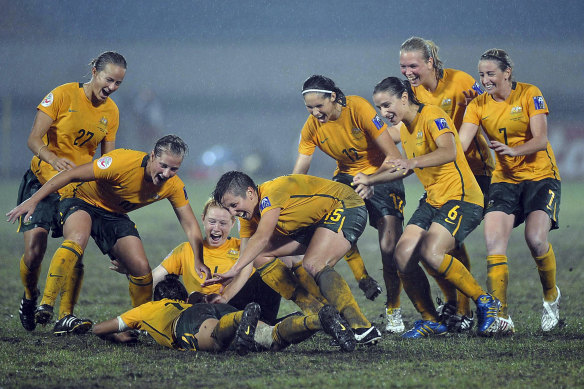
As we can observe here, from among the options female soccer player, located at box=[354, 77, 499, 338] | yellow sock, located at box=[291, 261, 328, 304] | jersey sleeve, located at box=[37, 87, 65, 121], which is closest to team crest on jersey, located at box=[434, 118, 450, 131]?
female soccer player, located at box=[354, 77, 499, 338]

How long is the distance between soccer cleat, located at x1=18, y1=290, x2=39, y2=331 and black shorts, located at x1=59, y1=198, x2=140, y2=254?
0.77 m

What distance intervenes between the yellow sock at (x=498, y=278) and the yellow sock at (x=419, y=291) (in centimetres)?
49

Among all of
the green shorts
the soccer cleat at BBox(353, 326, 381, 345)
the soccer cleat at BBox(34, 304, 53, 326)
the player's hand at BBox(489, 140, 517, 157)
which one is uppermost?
the player's hand at BBox(489, 140, 517, 157)

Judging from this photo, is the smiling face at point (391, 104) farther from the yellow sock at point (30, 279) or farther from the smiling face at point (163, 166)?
the yellow sock at point (30, 279)

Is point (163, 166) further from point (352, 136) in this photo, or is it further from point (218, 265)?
point (352, 136)

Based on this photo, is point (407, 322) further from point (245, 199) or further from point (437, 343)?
point (245, 199)

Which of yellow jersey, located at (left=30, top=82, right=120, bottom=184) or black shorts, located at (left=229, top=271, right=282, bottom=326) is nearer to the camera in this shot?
black shorts, located at (left=229, top=271, right=282, bottom=326)

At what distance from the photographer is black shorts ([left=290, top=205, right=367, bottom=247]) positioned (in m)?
5.62

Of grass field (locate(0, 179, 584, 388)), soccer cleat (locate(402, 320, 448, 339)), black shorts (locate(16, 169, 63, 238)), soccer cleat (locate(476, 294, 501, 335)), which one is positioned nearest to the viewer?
grass field (locate(0, 179, 584, 388))

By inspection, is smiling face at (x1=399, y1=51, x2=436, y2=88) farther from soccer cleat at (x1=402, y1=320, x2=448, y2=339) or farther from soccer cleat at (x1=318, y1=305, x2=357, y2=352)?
soccer cleat at (x1=318, y1=305, x2=357, y2=352)

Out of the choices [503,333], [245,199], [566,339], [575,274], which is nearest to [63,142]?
[245,199]

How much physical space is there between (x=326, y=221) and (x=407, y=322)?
1.64 meters

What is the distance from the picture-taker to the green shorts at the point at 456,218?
18.8ft

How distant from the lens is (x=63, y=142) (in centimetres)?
656
